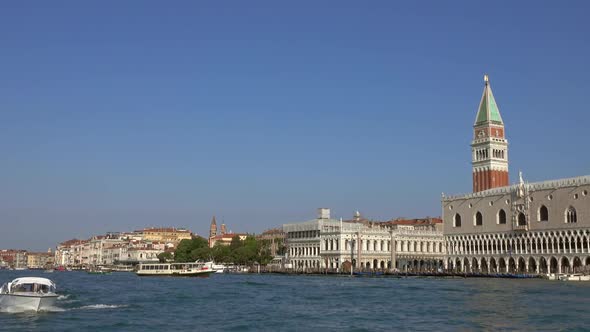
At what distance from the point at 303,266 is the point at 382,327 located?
276 ft


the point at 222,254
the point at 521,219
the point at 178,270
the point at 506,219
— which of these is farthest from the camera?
the point at 222,254

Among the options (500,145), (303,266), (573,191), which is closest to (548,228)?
(573,191)

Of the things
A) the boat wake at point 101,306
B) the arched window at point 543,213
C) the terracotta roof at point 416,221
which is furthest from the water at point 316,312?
the terracotta roof at point 416,221

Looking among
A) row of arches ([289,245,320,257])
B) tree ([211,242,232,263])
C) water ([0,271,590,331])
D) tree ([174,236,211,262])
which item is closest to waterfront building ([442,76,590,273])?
row of arches ([289,245,320,257])

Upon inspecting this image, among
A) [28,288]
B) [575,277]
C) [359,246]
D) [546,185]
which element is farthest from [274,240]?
[28,288]

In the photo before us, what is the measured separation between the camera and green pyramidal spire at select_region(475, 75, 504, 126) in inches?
3989

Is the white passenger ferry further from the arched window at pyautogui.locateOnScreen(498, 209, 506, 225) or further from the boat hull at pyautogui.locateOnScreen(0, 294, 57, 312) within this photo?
→ the boat hull at pyautogui.locateOnScreen(0, 294, 57, 312)

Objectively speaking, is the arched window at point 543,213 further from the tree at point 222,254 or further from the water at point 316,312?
the tree at point 222,254

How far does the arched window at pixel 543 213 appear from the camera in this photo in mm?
80375

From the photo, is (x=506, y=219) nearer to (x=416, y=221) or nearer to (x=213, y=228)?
(x=416, y=221)

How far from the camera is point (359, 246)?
10356 cm

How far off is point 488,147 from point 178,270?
43.6 metres

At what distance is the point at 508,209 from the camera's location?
85875 millimetres

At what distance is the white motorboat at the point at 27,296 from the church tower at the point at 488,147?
74.6 m
